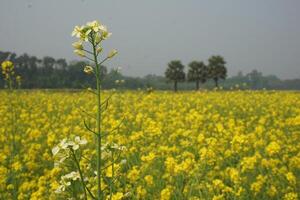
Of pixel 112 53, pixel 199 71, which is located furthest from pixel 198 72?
pixel 112 53

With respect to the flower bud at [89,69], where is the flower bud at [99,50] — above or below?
above

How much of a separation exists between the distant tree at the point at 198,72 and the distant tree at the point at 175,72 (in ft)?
5.27

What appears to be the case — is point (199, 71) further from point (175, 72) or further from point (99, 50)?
point (99, 50)

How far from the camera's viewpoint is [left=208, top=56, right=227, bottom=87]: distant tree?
53656 millimetres

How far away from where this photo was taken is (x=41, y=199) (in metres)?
3.36

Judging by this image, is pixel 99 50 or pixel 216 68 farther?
pixel 216 68

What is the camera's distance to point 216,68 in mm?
54062

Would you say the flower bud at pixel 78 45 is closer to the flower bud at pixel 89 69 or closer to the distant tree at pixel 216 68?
the flower bud at pixel 89 69

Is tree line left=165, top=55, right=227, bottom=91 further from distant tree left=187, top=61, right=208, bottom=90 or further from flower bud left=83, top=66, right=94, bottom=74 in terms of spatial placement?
flower bud left=83, top=66, right=94, bottom=74

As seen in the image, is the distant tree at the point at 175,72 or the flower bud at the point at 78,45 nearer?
the flower bud at the point at 78,45

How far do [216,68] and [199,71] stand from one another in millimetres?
2987

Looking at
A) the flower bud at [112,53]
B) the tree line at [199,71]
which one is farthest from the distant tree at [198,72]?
the flower bud at [112,53]

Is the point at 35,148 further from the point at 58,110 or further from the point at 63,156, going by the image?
the point at 58,110

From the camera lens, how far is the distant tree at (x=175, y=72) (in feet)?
189
